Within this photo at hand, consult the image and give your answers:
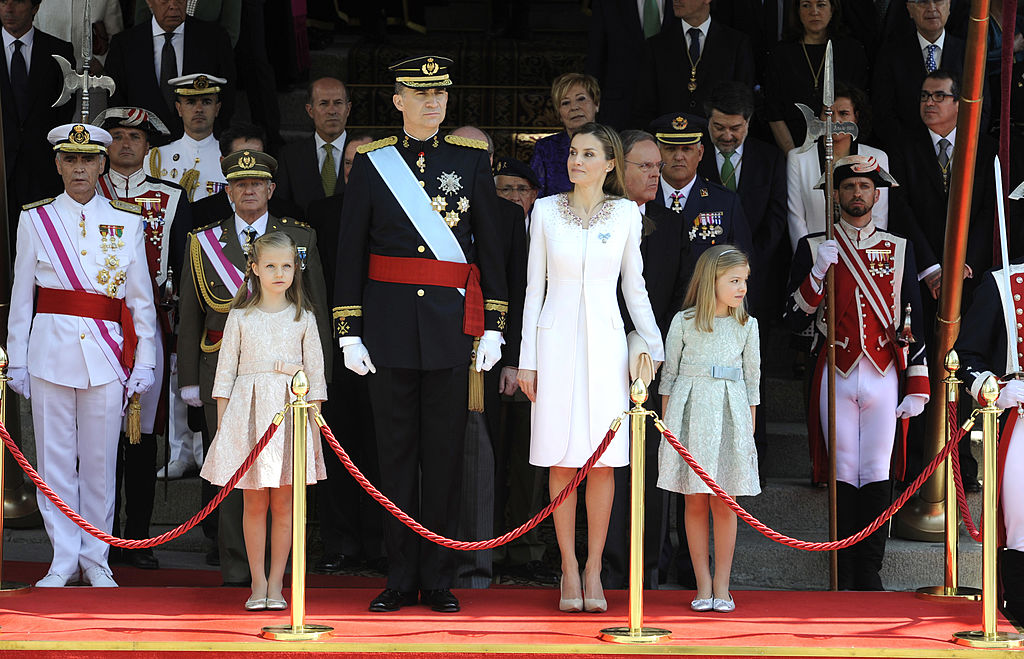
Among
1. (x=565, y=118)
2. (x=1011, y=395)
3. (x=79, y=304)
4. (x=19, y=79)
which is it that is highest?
(x=19, y=79)

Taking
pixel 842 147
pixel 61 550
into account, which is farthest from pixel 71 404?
pixel 842 147

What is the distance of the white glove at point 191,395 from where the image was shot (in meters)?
6.13

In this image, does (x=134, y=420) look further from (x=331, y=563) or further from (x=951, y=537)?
(x=951, y=537)

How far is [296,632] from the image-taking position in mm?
5051

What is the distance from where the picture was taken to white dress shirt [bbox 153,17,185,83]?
8227 millimetres

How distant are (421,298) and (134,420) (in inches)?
63.0

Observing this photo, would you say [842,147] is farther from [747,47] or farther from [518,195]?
[518,195]

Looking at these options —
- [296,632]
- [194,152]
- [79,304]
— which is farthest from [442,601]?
[194,152]

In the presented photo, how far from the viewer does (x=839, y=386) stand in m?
6.61

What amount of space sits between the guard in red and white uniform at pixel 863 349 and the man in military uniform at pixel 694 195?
1.30 feet

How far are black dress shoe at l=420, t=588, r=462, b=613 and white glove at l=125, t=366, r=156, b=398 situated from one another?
5.22ft

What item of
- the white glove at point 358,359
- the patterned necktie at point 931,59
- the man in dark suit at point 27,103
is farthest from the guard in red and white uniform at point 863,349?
the man in dark suit at point 27,103

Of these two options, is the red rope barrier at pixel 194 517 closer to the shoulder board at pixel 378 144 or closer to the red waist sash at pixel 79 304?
the red waist sash at pixel 79 304

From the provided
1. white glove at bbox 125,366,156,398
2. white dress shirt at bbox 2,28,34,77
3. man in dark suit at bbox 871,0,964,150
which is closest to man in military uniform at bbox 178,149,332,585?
white glove at bbox 125,366,156,398
